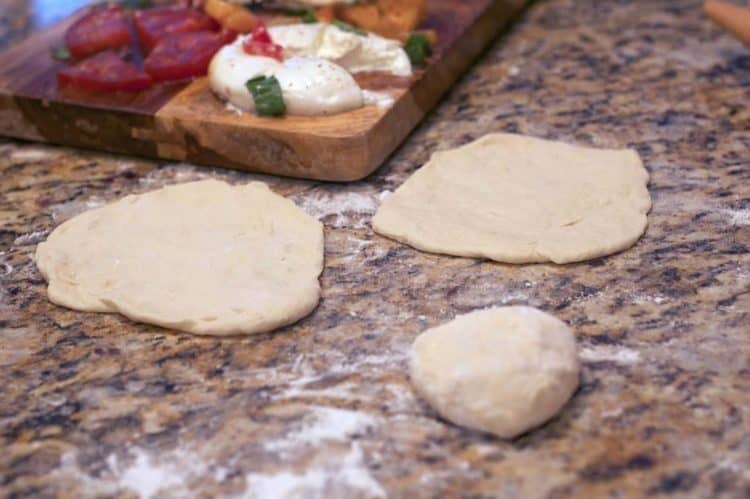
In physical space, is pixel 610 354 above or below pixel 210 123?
below

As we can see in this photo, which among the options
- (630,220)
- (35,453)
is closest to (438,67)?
(630,220)

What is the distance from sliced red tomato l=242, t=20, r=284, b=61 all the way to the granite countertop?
13.8 inches

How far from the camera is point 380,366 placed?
158 cm

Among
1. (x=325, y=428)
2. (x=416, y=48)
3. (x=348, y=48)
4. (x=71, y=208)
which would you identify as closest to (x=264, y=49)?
(x=348, y=48)

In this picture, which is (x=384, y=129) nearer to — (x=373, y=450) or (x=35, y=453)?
(x=373, y=450)

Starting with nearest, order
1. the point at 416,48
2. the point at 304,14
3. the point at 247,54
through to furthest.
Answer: the point at 247,54, the point at 416,48, the point at 304,14

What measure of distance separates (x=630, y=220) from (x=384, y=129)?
2.08 feet

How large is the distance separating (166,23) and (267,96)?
0.61 metres

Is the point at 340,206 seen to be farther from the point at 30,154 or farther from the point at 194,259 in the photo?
the point at 30,154

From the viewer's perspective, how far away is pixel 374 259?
6.19 feet

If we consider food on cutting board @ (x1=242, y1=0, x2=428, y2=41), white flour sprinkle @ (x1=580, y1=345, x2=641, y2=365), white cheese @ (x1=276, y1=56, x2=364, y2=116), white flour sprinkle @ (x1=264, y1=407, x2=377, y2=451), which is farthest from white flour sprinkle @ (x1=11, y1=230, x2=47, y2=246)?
white flour sprinkle @ (x1=580, y1=345, x2=641, y2=365)

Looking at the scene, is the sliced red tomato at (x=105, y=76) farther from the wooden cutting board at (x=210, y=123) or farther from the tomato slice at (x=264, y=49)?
the tomato slice at (x=264, y=49)

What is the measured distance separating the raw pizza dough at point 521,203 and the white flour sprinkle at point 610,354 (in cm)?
27

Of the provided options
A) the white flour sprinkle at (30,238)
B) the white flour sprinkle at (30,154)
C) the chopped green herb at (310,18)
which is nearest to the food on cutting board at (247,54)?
the chopped green herb at (310,18)
